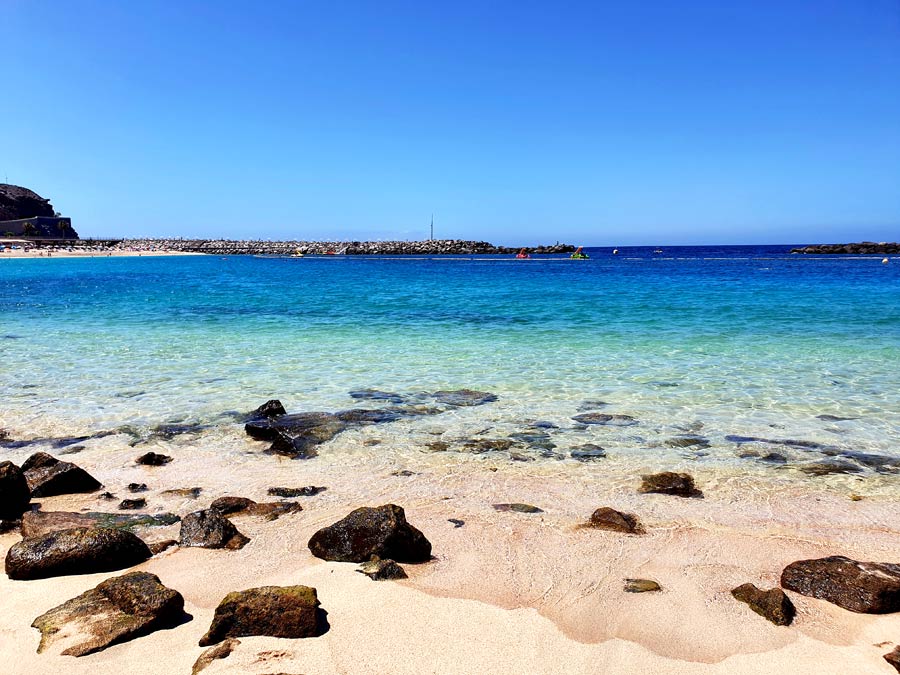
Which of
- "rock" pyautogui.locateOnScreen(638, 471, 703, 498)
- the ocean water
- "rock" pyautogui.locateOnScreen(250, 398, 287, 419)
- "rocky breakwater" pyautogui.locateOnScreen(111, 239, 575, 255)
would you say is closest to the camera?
"rock" pyautogui.locateOnScreen(638, 471, 703, 498)

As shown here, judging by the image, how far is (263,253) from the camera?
107 m

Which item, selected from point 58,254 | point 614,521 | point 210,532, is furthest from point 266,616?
point 58,254

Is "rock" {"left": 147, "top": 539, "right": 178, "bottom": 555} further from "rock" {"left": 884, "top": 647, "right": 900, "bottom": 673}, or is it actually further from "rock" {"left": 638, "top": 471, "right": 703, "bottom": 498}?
"rock" {"left": 884, "top": 647, "right": 900, "bottom": 673}

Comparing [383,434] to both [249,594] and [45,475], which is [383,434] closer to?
[45,475]

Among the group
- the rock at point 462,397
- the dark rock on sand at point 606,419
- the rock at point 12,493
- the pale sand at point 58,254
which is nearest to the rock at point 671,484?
the dark rock on sand at point 606,419

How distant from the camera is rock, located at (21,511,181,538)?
486cm

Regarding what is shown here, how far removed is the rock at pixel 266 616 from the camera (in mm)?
3332

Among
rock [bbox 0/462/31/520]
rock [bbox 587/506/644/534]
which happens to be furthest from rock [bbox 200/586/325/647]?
rock [bbox 0/462/31/520]

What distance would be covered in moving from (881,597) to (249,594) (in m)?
3.86

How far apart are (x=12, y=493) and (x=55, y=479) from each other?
16.6 inches

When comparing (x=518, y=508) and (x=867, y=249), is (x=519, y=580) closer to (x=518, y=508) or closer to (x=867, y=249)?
(x=518, y=508)

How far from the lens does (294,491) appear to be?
19.0 ft

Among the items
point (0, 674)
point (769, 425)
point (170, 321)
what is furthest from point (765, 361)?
point (170, 321)

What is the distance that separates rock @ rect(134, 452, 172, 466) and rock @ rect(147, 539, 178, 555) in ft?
6.94
